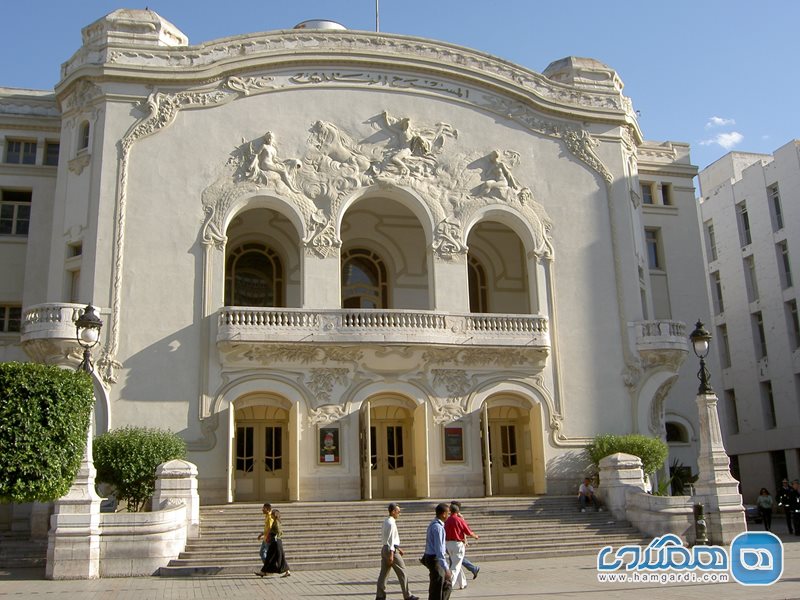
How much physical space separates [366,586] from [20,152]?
23.3 m

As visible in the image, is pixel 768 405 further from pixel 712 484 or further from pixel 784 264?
pixel 712 484

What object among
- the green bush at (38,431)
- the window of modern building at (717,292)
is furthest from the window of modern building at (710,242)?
the green bush at (38,431)

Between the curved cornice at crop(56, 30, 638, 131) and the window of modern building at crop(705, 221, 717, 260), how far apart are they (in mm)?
14859

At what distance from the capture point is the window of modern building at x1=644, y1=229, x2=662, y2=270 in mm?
37156

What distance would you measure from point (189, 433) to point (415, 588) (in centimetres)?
1197

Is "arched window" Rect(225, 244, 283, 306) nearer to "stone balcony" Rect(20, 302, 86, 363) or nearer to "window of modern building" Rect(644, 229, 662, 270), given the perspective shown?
"stone balcony" Rect(20, 302, 86, 363)

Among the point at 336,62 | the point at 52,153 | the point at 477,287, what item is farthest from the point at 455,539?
the point at 52,153

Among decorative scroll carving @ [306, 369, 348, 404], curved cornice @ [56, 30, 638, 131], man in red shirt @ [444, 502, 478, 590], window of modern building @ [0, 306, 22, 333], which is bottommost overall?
man in red shirt @ [444, 502, 478, 590]

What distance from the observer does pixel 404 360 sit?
27.8 metres

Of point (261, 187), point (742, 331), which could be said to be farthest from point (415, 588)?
point (742, 331)

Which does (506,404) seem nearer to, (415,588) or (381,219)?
(381,219)

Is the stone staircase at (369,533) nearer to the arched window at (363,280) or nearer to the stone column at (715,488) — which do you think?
the stone column at (715,488)

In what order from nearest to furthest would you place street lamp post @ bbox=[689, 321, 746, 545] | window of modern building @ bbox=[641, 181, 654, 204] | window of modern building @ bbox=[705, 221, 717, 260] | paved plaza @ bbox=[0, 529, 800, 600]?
1. paved plaza @ bbox=[0, 529, 800, 600]
2. street lamp post @ bbox=[689, 321, 746, 545]
3. window of modern building @ bbox=[641, 181, 654, 204]
4. window of modern building @ bbox=[705, 221, 717, 260]

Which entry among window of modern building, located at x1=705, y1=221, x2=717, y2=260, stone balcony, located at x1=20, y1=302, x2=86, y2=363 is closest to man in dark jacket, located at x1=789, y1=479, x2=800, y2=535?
window of modern building, located at x1=705, y1=221, x2=717, y2=260
